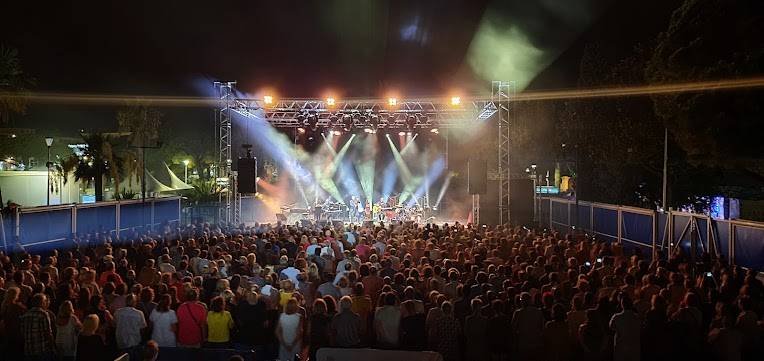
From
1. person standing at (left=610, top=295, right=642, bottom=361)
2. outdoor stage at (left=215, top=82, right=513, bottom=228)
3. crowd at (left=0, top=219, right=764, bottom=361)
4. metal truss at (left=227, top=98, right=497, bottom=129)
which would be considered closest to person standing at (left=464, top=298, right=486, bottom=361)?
crowd at (left=0, top=219, right=764, bottom=361)

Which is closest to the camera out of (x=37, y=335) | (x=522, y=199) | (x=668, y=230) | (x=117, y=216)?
(x=37, y=335)

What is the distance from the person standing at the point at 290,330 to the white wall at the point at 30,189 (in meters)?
36.7

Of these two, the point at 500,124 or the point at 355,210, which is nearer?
the point at 500,124

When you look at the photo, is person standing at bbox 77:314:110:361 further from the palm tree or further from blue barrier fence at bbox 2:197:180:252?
the palm tree

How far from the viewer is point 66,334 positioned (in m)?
7.42

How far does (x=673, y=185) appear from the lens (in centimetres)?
3114

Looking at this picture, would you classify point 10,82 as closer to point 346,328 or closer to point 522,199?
point 522,199

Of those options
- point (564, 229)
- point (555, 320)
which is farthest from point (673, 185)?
point (555, 320)

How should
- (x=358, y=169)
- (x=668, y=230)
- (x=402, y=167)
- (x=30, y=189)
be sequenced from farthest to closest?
(x=30, y=189) < (x=358, y=169) < (x=402, y=167) < (x=668, y=230)

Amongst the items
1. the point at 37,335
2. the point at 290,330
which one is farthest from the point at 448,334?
the point at 37,335

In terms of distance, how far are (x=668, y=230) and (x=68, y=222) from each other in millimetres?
16710

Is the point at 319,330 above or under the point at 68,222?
under

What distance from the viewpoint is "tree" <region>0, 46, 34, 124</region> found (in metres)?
24.0

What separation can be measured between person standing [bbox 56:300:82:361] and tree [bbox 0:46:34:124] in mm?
20006
